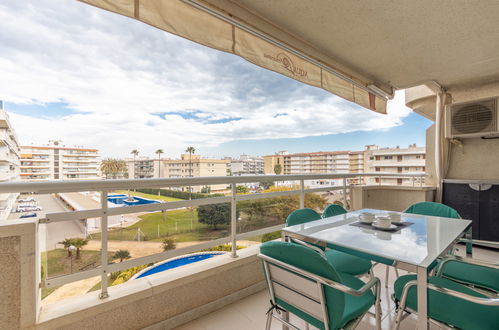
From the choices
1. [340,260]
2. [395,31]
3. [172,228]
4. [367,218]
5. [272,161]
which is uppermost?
[395,31]

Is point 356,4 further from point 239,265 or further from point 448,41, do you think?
point 239,265

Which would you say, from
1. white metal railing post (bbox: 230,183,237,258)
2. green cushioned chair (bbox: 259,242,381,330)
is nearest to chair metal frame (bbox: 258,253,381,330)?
green cushioned chair (bbox: 259,242,381,330)

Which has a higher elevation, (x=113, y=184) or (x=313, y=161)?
(x=313, y=161)

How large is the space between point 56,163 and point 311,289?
9.58 feet

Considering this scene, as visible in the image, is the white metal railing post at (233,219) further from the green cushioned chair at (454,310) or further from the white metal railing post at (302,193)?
the green cushioned chair at (454,310)

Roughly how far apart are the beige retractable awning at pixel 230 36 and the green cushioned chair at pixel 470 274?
199cm

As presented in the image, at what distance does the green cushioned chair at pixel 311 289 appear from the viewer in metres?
0.94

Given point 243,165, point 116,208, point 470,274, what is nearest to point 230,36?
point 116,208

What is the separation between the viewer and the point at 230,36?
1.76m

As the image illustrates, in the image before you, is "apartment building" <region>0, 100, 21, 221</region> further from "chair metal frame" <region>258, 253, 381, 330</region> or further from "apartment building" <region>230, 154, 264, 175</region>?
"apartment building" <region>230, 154, 264, 175</region>

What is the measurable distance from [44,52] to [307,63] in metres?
5.88

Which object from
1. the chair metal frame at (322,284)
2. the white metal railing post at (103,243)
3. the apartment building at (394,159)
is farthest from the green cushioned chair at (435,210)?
the apartment building at (394,159)

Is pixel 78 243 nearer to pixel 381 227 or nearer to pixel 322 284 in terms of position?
pixel 322 284

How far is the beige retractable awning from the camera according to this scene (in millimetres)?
1369
